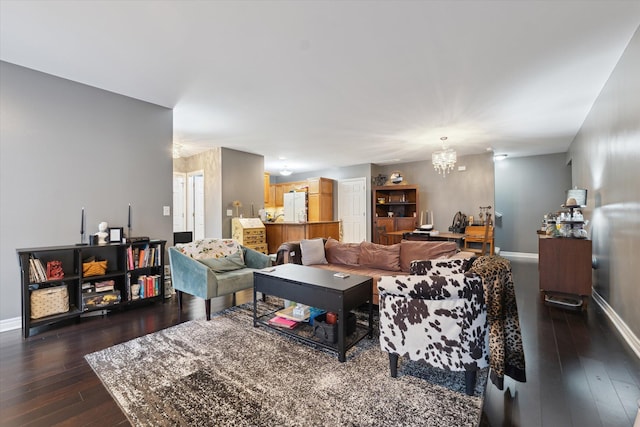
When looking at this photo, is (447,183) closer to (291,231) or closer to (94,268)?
(291,231)

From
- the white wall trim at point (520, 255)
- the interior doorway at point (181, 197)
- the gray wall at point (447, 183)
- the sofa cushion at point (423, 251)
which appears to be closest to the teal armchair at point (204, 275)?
the sofa cushion at point (423, 251)

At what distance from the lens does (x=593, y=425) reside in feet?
5.40

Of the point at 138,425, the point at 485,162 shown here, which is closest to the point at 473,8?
the point at 138,425

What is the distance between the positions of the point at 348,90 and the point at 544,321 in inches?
139

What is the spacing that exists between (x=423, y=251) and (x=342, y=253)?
114 centimetres

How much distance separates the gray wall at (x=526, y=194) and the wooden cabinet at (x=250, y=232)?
263 inches

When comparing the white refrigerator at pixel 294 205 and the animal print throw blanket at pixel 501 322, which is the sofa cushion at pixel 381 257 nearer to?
the animal print throw blanket at pixel 501 322

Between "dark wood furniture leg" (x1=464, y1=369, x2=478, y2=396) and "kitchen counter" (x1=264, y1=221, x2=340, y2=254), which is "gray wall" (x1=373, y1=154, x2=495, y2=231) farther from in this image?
"dark wood furniture leg" (x1=464, y1=369, x2=478, y2=396)

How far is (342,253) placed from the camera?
419 cm

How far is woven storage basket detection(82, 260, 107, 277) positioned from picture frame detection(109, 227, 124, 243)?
28 centimetres

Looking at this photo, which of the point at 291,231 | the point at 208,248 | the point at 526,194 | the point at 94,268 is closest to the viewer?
the point at 94,268

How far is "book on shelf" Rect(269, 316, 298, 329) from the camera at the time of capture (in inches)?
111

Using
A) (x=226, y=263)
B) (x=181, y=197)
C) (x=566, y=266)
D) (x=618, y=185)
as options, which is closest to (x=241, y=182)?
(x=181, y=197)

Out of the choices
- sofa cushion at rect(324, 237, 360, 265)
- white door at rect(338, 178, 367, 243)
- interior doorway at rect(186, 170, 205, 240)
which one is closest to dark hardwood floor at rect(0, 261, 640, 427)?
sofa cushion at rect(324, 237, 360, 265)
